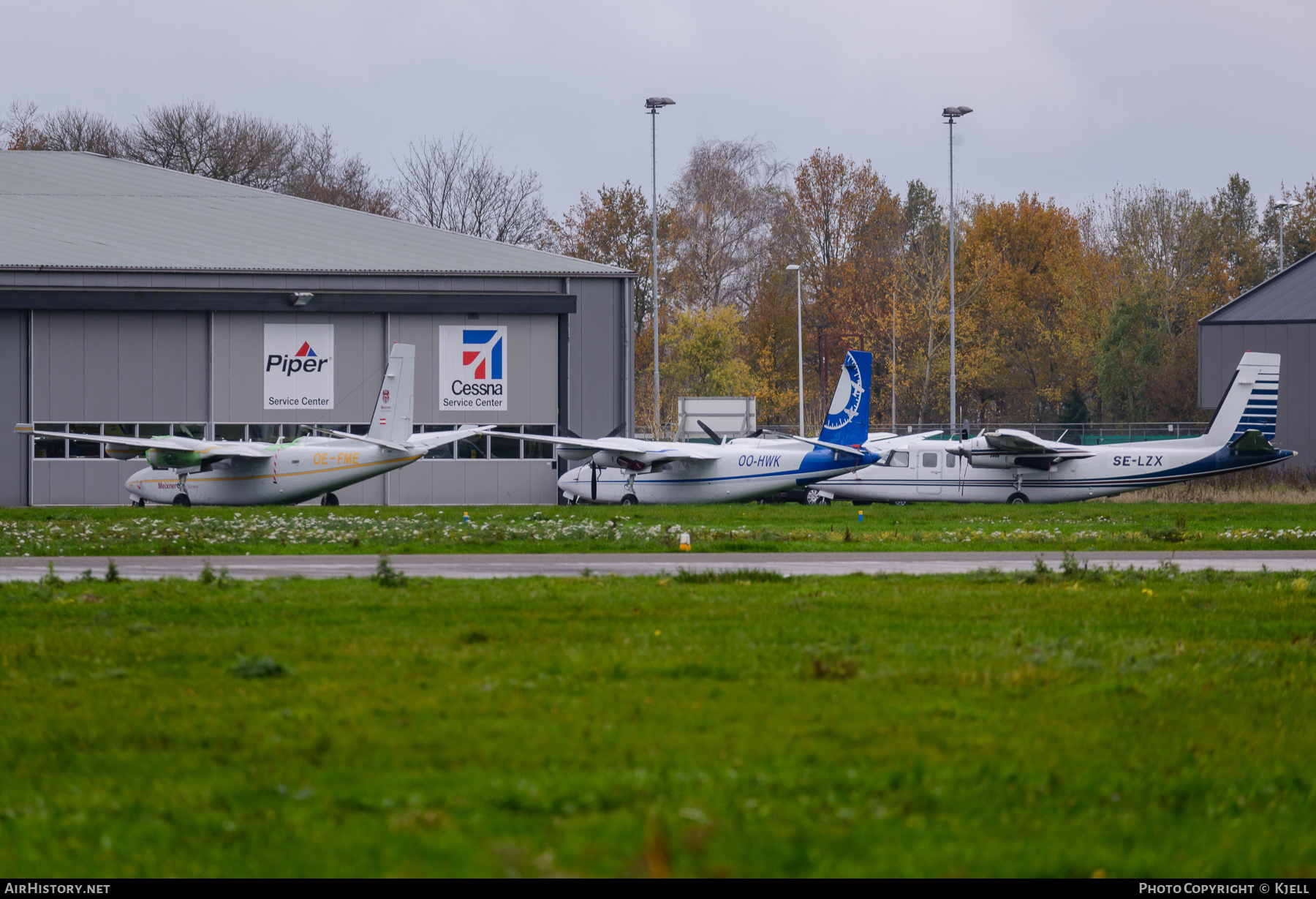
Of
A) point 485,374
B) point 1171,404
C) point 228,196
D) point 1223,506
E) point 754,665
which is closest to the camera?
point 754,665

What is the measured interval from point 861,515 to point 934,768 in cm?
2236

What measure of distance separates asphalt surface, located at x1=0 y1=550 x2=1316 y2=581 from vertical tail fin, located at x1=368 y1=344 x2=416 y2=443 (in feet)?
49.9

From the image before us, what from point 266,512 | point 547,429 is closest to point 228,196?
point 547,429

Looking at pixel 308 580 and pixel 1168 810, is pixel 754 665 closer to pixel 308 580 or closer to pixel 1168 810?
pixel 1168 810

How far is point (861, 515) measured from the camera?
27703mm

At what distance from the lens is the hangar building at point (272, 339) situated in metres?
37.7

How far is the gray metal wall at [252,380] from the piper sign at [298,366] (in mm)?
236

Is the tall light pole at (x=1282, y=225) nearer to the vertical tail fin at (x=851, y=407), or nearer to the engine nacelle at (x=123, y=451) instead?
the vertical tail fin at (x=851, y=407)

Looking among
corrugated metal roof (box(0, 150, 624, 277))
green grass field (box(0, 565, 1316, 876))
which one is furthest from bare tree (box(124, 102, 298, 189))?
green grass field (box(0, 565, 1316, 876))

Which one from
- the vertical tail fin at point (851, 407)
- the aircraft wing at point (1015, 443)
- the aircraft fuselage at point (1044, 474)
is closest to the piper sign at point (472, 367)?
the aircraft fuselage at point (1044, 474)

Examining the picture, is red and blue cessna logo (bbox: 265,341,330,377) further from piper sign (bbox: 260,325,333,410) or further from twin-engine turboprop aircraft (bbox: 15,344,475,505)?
twin-engine turboprop aircraft (bbox: 15,344,475,505)

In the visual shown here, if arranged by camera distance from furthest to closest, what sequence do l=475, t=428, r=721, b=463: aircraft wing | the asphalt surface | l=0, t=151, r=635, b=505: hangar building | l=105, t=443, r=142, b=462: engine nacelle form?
l=0, t=151, r=635, b=505: hangar building, l=105, t=443, r=142, b=462: engine nacelle, l=475, t=428, r=721, b=463: aircraft wing, the asphalt surface

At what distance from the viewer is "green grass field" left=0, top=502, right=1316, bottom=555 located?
19672 millimetres

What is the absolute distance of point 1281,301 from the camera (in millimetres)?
49688
